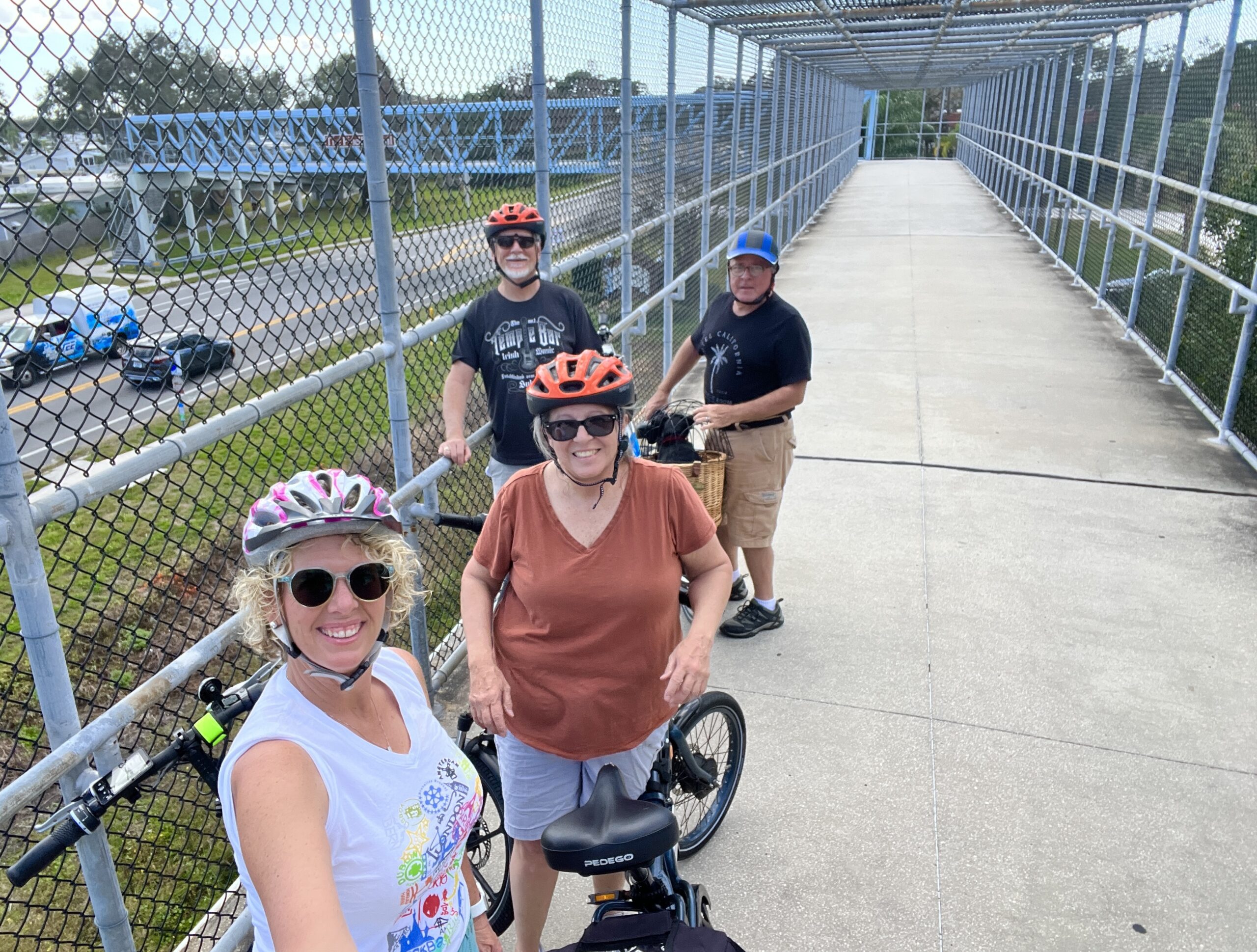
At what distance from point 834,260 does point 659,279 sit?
7.50m

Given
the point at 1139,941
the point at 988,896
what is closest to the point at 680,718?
the point at 988,896

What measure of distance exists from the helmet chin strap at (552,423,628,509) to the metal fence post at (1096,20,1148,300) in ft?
33.1

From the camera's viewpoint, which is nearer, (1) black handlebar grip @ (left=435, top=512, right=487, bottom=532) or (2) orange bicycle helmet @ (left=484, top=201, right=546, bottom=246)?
(1) black handlebar grip @ (left=435, top=512, right=487, bottom=532)

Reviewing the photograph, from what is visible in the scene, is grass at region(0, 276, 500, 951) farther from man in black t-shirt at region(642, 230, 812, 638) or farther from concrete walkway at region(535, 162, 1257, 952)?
concrete walkway at region(535, 162, 1257, 952)

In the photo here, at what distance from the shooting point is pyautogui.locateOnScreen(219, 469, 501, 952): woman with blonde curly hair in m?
1.33


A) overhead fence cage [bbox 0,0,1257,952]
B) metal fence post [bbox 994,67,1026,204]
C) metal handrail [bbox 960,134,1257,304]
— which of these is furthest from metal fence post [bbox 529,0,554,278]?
metal fence post [bbox 994,67,1026,204]

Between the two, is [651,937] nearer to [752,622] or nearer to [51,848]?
[51,848]

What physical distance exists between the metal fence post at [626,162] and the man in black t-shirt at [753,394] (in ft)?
5.38

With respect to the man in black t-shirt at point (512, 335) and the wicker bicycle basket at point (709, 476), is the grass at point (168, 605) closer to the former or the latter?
the man in black t-shirt at point (512, 335)

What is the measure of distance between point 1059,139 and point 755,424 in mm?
13118

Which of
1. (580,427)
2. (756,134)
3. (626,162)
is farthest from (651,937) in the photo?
(756,134)

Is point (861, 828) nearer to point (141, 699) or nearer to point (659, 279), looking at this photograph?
point (141, 699)

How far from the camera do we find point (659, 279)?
8.09 m

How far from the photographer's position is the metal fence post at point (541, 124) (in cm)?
416
